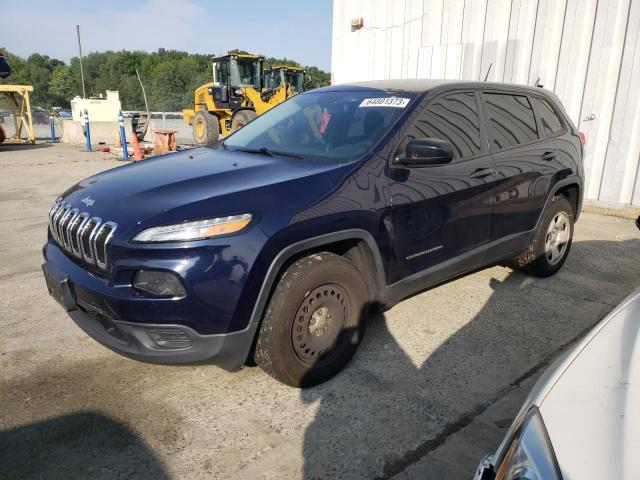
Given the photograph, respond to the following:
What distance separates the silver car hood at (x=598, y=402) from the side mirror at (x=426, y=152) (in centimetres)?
137

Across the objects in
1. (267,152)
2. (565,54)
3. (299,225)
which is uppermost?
(565,54)

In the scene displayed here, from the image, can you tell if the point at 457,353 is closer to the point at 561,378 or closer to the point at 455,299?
the point at 455,299

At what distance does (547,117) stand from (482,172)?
1359mm

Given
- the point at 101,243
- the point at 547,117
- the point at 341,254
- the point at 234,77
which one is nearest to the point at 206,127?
the point at 234,77

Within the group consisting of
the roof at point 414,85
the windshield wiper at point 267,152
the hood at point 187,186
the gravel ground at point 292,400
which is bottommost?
the gravel ground at point 292,400

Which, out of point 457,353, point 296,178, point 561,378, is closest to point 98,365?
point 296,178

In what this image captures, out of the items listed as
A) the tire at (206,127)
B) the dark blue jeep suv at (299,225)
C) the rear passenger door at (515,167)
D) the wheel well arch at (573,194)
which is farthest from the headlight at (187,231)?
the tire at (206,127)

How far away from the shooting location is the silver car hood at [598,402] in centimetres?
108

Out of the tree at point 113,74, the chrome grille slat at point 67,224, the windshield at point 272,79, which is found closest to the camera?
the chrome grille slat at point 67,224

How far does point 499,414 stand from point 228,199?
5.83 feet

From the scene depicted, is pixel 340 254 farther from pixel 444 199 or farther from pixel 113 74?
pixel 113 74

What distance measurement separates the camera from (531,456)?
117 centimetres

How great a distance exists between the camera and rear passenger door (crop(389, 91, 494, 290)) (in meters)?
2.90

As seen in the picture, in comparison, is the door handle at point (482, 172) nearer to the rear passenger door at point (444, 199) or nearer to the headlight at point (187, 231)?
the rear passenger door at point (444, 199)
